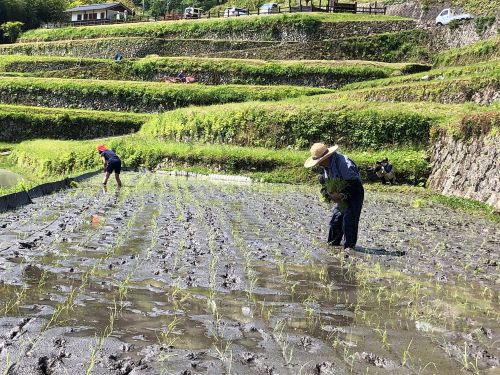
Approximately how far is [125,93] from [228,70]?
8.03 meters

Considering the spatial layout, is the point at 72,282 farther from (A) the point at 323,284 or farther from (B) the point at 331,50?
(B) the point at 331,50

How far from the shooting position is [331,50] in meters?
44.8

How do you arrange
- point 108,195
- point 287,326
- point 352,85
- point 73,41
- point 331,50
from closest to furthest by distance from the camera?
point 287,326, point 108,195, point 352,85, point 331,50, point 73,41

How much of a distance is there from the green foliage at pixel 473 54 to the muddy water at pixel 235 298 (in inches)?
909

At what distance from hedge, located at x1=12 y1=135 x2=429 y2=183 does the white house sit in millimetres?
53568

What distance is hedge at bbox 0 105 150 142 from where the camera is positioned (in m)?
34.9

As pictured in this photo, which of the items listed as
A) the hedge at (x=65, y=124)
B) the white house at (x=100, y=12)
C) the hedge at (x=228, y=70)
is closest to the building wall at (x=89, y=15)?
the white house at (x=100, y=12)

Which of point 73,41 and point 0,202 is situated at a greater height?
point 73,41

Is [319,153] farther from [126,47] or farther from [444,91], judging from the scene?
[126,47]

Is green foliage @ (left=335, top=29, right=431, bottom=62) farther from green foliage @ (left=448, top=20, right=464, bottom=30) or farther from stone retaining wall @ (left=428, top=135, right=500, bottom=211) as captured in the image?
stone retaining wall @ (left=428, top=135, right=500, bottom=211)

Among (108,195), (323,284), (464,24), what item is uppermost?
(464,24)

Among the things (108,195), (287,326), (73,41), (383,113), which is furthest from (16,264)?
(73,41)

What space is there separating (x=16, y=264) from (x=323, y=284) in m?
3.67

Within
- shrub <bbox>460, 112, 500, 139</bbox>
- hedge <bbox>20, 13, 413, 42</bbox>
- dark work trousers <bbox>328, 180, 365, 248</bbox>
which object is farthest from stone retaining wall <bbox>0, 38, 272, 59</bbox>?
dark work trousers <bbox>328, 180, 365, 248</bbox>
